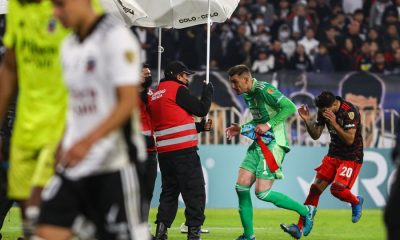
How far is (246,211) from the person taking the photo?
13789 millimetres

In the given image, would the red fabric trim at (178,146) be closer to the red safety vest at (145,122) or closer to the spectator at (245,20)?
the red safety vest at (145,122)

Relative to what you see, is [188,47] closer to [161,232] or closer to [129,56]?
[161,232]

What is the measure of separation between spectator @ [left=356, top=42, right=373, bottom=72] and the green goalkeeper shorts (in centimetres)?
1035

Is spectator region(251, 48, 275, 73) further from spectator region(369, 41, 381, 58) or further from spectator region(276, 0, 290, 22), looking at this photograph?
spectator region(369, 41, 381, 58)

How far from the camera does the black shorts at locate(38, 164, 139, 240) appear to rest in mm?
6492

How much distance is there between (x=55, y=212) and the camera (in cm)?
648

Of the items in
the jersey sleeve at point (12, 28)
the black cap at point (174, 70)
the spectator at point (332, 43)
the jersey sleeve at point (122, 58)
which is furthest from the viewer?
the spectator at point (332, 43)

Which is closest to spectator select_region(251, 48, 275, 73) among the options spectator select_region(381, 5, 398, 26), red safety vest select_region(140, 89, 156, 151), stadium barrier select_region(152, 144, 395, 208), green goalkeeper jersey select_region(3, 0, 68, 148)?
spectator select_region(381, 5, 398, 26)

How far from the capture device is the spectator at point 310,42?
24.3m

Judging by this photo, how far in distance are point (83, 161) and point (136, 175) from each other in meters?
0.38

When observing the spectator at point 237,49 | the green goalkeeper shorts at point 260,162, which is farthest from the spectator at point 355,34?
the green goalkeeper shorts at point 260,162

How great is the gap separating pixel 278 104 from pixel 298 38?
11.0 metres

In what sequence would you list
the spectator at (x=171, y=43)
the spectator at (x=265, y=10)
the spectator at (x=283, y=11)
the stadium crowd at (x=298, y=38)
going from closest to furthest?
the spectator at (x=171, y=43)
the stadium crowd at (x=298, y=38)
the spectator at (x=283, y=11)
the spectator at (x=265, y=10)

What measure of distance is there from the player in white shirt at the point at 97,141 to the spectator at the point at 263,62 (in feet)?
56.6
